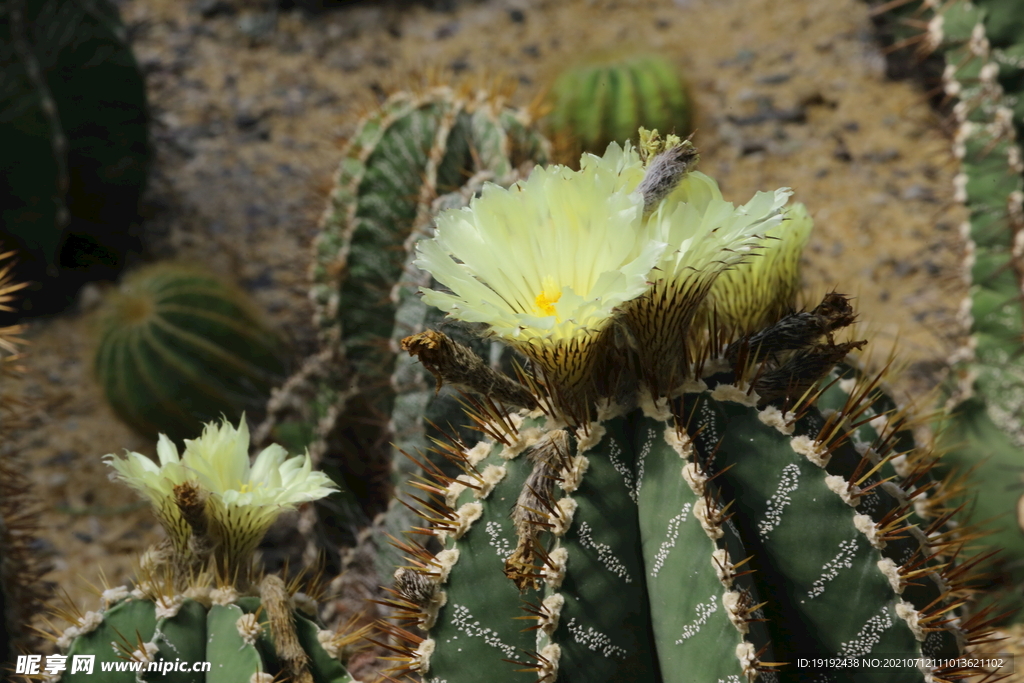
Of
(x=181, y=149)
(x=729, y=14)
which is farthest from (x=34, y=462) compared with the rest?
(x=729, y=14)

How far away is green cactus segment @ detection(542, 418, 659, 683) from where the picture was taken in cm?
70

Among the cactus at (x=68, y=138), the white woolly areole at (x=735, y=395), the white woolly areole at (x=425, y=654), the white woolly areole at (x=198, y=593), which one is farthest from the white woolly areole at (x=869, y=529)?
the cactus at (x=68, y=138)

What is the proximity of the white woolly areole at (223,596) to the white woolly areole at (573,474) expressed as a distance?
16.8 inches

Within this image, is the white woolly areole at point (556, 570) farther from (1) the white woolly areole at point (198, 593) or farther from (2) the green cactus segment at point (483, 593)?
(1) the white woolly areole at point (198, 593)

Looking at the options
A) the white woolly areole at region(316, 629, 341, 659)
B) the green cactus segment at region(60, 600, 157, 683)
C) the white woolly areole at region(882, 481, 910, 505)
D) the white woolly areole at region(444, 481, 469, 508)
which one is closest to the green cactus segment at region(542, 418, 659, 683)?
the white woolly areole at region(444, 481, 469, 508)

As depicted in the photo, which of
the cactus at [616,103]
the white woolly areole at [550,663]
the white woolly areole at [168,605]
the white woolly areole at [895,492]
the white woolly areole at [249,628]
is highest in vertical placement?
the cactus at [616,103]

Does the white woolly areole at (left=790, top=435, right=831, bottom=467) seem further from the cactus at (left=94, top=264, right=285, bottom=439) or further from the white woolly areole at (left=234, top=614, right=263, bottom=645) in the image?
the cactus at (left=94, top=264, right=285, bottom=439)

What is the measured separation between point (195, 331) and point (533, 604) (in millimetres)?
1356

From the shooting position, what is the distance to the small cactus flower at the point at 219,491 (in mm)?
939

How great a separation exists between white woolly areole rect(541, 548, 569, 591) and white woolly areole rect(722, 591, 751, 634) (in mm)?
120

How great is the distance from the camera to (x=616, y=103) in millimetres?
2301

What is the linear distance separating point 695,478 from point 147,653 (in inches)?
22.9

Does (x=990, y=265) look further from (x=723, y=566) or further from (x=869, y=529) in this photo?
(x=723, y=566)

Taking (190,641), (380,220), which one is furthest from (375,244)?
(190,641)
